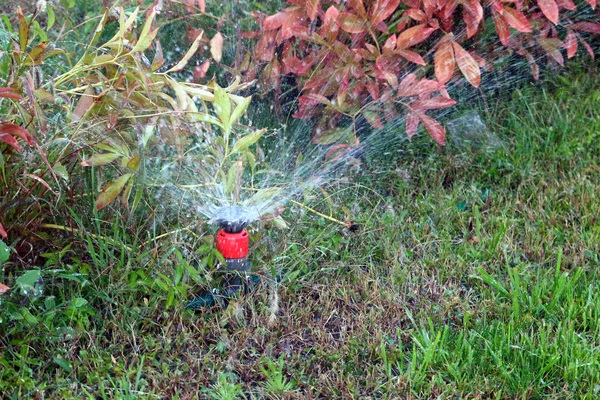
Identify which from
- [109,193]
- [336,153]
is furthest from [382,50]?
[109,193]

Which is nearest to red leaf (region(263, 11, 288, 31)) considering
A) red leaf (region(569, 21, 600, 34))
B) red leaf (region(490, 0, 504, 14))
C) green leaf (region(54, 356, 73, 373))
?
red leaf (region(490, 0, 504, 14))

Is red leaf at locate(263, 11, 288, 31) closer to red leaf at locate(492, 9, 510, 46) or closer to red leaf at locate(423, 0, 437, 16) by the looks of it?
red leaf at locate(423, 0, 437, 16)

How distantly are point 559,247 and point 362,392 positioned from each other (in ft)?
3.37

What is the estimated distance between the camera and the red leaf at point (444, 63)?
9.62ft

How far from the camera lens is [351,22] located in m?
2.97

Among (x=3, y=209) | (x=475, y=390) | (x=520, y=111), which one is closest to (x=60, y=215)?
(x=3, y=209)

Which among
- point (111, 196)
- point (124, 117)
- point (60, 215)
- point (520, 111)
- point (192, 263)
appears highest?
point (124, 117)

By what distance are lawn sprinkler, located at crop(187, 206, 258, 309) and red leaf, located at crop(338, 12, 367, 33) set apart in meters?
0.93

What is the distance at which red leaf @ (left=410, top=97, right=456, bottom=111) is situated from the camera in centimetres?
297

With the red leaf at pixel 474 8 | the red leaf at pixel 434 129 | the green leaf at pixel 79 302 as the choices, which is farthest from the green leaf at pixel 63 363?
the red leaf at pixel 474 8

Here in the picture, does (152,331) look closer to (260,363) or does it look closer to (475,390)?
(260,363)

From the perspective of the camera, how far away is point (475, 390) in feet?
7.11

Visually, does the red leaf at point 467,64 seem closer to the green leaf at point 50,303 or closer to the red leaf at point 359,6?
the red leaf at point 359,6

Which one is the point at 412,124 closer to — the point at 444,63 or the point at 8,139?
the point at 444,63
